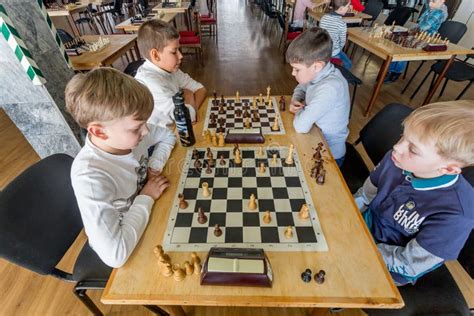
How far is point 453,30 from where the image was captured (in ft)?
9.96

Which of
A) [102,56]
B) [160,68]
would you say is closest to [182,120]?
[160,68]

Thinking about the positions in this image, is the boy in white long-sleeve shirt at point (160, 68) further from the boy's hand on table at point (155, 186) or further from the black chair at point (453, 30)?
the black chair at point (453, 30)

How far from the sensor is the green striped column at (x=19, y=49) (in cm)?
141

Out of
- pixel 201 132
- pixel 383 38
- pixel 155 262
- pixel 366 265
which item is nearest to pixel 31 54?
pixel 201 132

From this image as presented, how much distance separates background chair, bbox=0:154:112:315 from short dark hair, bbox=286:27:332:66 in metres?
1.30

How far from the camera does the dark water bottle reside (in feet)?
3.71

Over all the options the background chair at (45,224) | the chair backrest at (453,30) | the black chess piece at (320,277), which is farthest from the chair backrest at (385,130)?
the chair backrest at (453,30)

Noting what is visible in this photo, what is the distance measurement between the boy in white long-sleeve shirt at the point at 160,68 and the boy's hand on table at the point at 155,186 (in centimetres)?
50

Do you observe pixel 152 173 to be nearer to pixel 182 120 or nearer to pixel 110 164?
pixel 110 164

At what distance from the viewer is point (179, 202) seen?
0.90 m

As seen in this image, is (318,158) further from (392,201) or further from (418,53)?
(418,53)

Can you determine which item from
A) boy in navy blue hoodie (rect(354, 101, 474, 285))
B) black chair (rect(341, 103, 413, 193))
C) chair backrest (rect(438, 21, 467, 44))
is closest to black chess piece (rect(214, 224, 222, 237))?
boy in navy blue hoodie (rect(354, 101, 474, 285))

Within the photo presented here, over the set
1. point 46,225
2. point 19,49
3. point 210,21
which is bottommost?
point 210,21

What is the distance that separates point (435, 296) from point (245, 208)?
2.61 feet
